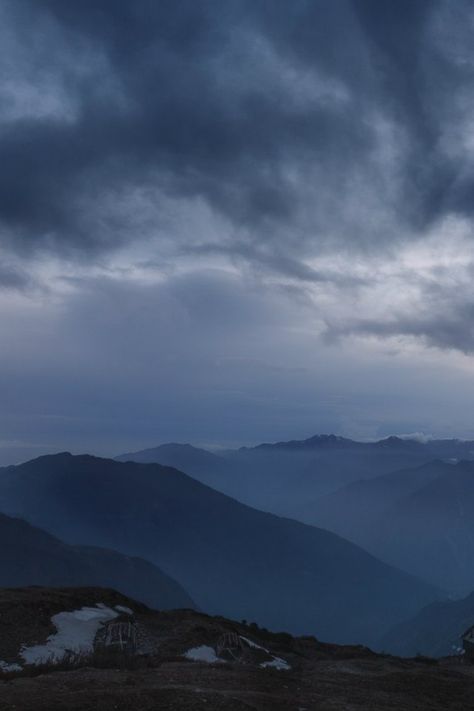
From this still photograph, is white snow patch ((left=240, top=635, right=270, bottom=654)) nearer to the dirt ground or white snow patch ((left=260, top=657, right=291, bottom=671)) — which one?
white snow patch ((left=260, top=657, right=291, bottom=671))

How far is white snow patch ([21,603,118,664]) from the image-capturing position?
3441 cm

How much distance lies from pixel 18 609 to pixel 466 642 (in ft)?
135

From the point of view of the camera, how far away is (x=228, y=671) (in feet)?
91.6

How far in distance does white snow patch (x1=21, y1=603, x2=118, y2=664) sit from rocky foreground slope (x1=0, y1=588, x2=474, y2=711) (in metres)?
0.08

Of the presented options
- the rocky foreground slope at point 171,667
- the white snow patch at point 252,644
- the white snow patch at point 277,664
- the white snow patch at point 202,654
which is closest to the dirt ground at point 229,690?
the rocky foreground slope at point 171,667

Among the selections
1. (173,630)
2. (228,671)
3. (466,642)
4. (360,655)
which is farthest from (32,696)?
(466,642)

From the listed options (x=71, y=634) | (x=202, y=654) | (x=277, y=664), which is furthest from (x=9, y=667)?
(x=277, y=664)

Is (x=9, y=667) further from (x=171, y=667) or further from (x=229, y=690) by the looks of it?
(x=229, y=690)

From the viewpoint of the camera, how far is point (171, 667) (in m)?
29.6

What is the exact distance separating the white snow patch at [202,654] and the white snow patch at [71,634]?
5.87 metres

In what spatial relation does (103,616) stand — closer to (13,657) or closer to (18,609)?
(18,609)

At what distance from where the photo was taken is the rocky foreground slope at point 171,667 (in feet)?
68.1

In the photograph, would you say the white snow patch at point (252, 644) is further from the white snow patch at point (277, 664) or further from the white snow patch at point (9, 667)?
the white snow patch at point (9, 667)

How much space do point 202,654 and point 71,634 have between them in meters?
8.55
